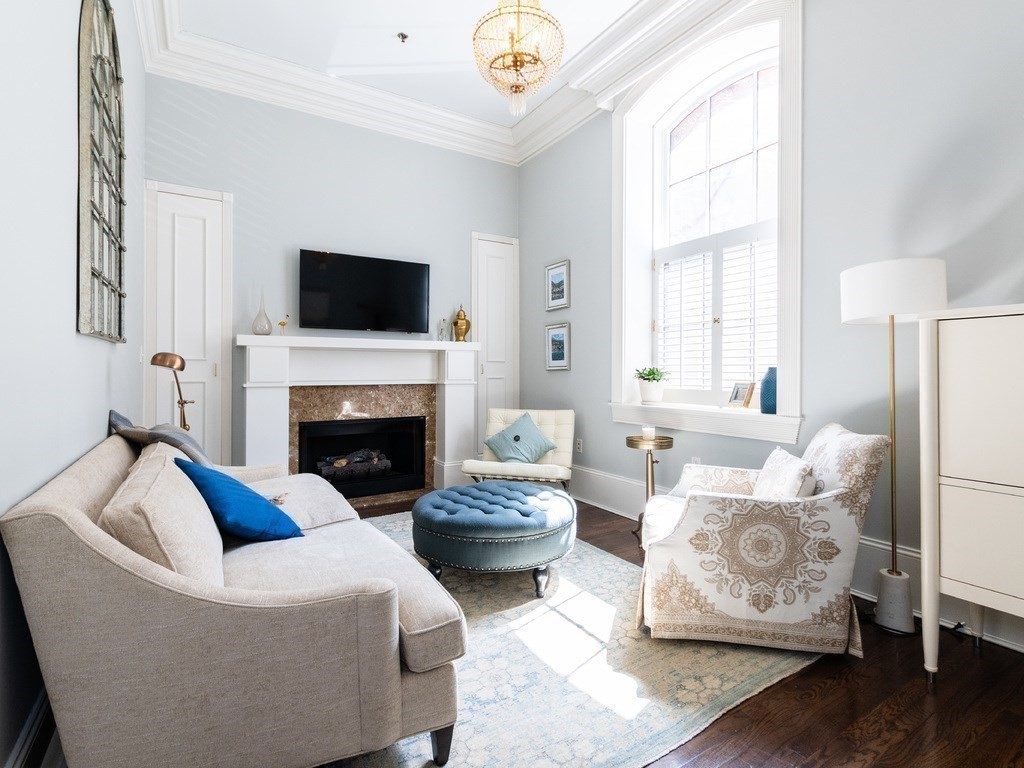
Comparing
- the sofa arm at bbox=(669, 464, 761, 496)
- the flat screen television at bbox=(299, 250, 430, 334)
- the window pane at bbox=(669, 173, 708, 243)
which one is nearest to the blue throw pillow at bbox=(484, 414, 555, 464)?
the flat screen television at bbox=(299, 250, 430, 334)

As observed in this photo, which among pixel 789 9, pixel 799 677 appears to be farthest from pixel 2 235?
pixel 789 9

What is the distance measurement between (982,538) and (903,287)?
0.89 m

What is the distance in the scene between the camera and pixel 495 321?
4910 mm

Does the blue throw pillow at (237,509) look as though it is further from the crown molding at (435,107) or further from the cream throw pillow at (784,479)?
the crown molding at (435,107)

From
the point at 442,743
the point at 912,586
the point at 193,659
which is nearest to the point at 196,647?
the point at 193,659

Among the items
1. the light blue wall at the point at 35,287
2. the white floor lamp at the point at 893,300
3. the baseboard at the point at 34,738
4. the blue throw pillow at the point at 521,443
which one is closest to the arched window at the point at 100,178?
the light blue wall at the point at 35,287

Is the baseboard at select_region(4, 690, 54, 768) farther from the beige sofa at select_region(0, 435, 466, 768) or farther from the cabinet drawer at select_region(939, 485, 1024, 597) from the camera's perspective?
the cabinet drawer at select_region(939, 485, 1024, 597)

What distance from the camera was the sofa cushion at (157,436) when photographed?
201 centimetres

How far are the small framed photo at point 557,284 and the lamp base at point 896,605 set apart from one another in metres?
2.91

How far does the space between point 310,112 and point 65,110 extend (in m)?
2.90

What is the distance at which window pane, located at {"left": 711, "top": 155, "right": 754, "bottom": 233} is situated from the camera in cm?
330

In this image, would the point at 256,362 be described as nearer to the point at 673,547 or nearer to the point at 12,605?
the point at 12,605

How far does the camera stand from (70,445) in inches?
61.7

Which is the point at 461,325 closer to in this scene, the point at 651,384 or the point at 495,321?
the point at 495,321
